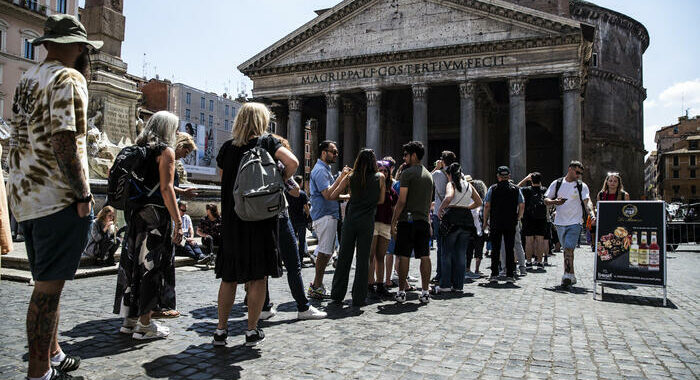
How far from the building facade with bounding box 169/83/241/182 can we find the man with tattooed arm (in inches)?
1997

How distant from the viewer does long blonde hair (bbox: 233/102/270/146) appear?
3.76 m

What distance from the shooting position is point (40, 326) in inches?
105

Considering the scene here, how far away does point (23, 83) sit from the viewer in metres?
2.82

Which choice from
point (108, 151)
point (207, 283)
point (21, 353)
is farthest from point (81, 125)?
point (108, 151)

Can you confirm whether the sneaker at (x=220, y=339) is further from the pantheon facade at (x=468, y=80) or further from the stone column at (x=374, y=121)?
the stone column at (x=374, y=121)

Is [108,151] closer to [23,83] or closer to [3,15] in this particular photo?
[23,83]

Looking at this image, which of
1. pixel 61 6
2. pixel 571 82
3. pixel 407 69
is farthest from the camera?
pixel 61 6

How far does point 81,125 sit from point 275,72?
30.8 meters

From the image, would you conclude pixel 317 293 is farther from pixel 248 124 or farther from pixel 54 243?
pixel 54 243

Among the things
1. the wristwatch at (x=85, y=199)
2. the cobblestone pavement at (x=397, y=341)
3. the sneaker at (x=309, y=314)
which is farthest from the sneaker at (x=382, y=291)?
the wristwatch at (x=85, y=199)

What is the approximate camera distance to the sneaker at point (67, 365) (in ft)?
9.57

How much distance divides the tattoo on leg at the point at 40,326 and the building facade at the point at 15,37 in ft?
124

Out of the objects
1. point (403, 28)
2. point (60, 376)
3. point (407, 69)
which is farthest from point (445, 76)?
point (60, 376)

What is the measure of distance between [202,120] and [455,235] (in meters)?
60.0
